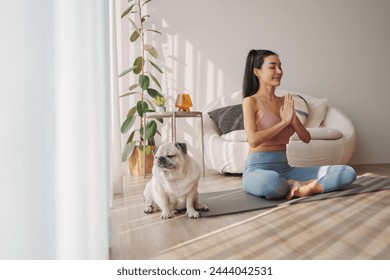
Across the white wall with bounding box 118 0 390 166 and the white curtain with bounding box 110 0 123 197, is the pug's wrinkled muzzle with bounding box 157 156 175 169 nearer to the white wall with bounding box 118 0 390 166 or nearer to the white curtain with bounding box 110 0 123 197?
the white curtain with bounding box 110 0 123 197

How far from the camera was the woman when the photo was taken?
2025 millimetres

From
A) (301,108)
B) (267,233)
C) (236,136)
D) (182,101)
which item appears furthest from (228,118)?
(267,233)

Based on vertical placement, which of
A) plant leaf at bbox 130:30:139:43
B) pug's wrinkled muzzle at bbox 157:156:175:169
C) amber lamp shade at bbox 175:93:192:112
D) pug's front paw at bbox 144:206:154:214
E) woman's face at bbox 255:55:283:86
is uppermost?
plant leaf at bbox 130:30:139:43

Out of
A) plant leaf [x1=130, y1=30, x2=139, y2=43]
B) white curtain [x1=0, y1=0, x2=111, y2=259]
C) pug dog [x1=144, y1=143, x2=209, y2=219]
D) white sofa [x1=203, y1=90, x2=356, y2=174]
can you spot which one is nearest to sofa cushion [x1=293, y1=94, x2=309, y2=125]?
white sofa [x1=203, y1=90, x2=356, y2=174]

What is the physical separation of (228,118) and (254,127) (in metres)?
1.33

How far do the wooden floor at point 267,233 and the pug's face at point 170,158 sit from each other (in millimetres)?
242

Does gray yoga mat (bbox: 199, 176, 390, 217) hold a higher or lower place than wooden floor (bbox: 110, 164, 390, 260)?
lower

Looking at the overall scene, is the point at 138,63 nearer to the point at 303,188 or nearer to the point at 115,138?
the point at 115,138

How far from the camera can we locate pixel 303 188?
205 cm

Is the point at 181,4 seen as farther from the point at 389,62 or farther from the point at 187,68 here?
the point at 389,62

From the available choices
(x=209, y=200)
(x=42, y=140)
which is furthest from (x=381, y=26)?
(x=42, y=140)

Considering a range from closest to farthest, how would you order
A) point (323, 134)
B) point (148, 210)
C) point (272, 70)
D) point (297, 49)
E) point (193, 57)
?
point (148, 210), point (272, 70), point (323, 134), point (193, 57), point (297, 49)

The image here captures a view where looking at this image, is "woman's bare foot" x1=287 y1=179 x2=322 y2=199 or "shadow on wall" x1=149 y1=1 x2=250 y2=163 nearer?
"woman's bare foot" x1=287 y1=179 x2=322 y2=199

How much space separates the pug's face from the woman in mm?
579
